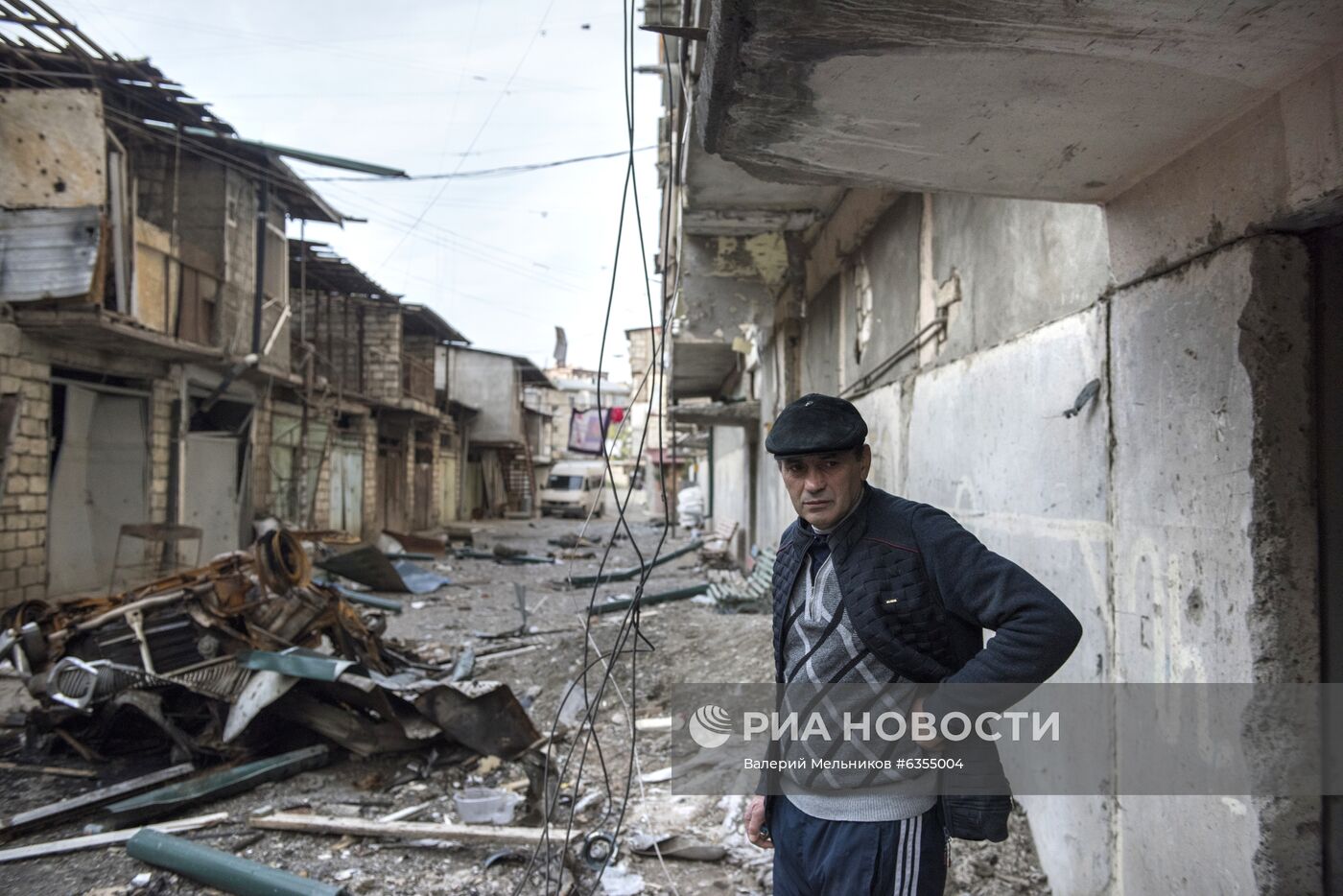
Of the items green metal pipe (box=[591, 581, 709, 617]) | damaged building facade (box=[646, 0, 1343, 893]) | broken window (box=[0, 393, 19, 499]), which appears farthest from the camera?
green metal pipe (box=[591, 581, 709, 617])

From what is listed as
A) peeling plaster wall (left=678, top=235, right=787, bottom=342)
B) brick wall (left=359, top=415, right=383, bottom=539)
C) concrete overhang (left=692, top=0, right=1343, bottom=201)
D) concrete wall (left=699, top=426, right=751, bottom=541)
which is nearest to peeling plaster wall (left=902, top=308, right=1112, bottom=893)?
concrete overhang (left=692, top=0, right=1343, bottom=201)

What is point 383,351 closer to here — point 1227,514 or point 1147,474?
point 1147,474

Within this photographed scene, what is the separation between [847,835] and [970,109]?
5.49 feet

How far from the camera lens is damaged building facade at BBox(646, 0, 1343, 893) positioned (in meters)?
1.52

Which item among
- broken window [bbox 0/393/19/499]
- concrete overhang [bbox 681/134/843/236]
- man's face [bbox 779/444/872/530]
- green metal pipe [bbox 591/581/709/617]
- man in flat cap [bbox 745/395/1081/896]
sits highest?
concrete overhang [bbox 681/134/843/236]

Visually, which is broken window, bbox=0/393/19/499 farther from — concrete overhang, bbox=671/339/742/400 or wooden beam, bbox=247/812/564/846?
concrete overhang, bbox=671/339/742/400

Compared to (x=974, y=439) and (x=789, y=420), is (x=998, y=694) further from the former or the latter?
(x=974, y=439)

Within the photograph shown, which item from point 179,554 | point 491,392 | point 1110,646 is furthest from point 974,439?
point 491,392

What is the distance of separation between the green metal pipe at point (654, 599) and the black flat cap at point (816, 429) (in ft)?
25.4

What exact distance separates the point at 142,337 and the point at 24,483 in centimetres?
206

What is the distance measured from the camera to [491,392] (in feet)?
92.0

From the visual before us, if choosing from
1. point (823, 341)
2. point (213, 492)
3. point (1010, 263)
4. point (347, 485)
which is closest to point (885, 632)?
point (1010, 263)

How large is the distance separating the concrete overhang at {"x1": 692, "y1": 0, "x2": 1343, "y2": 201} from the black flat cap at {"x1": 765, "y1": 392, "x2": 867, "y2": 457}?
2.25 feet

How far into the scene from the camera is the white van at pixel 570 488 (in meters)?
32.8
